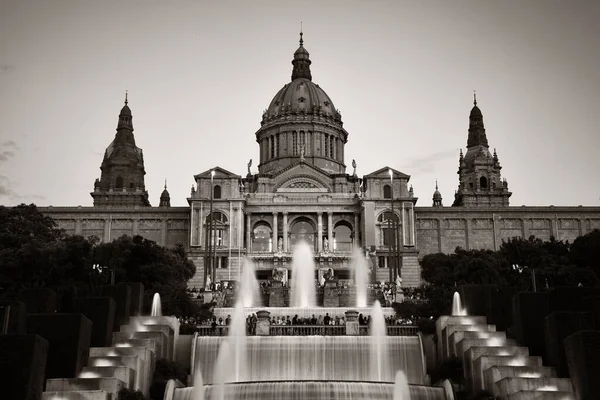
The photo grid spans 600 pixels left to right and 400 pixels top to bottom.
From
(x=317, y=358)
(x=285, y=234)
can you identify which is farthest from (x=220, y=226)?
(x=317, y=358)

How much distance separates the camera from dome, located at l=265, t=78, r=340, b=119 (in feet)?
412

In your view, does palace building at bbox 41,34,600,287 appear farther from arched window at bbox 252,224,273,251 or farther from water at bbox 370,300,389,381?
water at bbox 370,300,389,381

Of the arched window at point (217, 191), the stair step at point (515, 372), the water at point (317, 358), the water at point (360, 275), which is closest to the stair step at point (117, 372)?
the water at point (317, 358)

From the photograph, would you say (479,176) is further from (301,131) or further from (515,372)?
(515,372)

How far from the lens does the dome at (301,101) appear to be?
4948 inches

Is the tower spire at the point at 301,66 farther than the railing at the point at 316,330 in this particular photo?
Yes

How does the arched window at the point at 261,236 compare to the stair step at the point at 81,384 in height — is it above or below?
above

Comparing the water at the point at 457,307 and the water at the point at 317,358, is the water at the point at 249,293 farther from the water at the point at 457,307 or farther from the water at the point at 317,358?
the water at the point at 317,358

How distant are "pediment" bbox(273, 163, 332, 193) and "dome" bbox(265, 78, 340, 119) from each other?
58.9 ft

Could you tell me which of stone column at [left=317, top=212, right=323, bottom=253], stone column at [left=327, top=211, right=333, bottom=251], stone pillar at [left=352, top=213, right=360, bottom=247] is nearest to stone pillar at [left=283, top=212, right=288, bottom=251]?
stone column at [left=317, top=212, right=323, bottom=253]

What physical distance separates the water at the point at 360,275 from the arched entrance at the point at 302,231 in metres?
6.42

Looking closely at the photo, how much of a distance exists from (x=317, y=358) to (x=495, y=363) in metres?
9.31

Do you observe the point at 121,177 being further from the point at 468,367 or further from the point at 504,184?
the point at 468,367

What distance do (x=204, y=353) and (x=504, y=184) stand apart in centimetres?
8415
